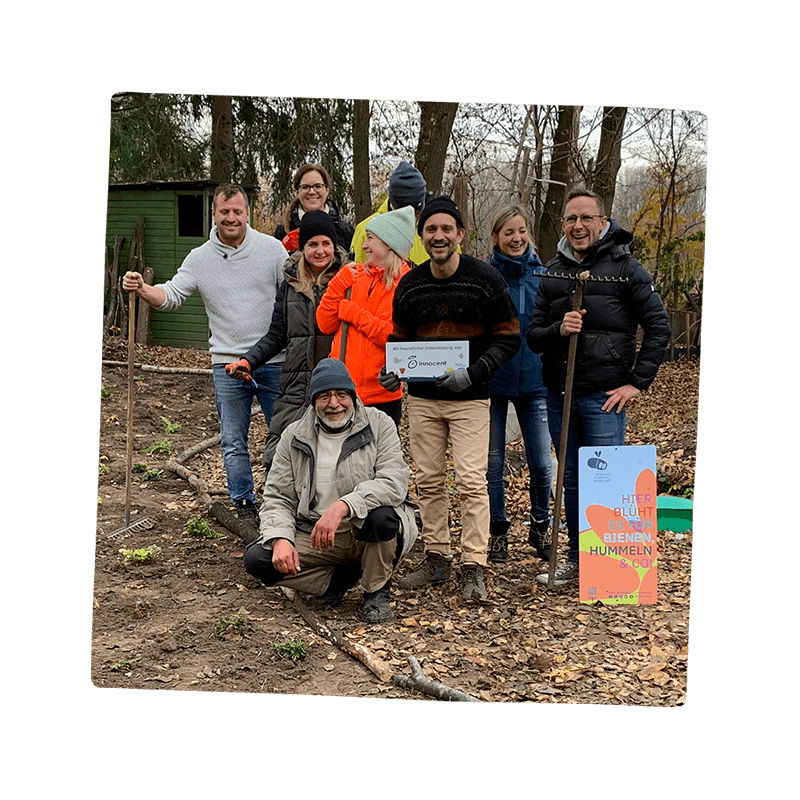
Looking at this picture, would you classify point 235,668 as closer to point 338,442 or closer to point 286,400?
point 338,442

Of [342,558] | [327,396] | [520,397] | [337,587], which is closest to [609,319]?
[520,397]

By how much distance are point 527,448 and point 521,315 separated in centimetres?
81

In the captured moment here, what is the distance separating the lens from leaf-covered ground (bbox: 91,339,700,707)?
3.78 m

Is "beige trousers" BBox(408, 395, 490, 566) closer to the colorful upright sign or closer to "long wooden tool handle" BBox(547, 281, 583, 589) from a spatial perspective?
"long wooden tool handle" BBox(547, 281, 583, 589)

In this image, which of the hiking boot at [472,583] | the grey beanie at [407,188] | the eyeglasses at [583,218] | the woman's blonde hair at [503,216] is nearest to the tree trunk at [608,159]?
the eyeglasses at [583,218]

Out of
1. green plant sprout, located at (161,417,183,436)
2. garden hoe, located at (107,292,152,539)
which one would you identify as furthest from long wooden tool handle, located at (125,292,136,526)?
green plant sprout, located at (161,417,183,436)

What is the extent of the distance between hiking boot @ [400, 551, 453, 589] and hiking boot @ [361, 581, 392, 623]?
264 mm

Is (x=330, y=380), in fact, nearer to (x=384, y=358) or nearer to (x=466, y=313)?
(x=384, y=358)

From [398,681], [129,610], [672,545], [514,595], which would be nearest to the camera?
[398,681]

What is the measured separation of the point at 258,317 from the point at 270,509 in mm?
1227

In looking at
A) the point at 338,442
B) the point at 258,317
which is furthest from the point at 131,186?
the point at 338,442

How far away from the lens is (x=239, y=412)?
5.02 meters

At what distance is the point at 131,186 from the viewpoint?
4391mm

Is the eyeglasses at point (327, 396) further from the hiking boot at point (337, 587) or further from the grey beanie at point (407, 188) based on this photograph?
the grey beanie at point (407, 188)
